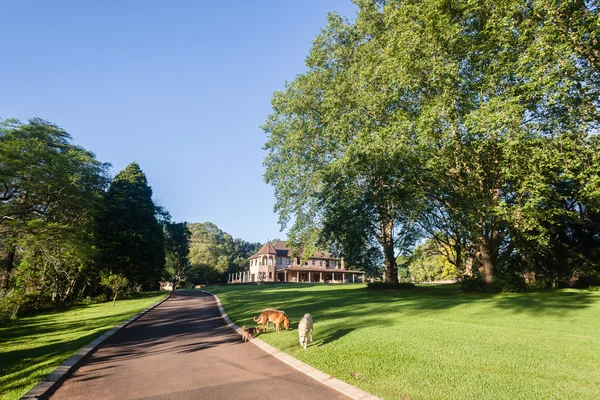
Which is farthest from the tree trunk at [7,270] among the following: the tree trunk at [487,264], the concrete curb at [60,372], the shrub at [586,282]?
the shrub at [586,282]

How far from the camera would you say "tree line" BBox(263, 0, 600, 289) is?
48.7ft

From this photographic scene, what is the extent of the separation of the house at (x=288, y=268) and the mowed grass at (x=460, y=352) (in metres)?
53.7

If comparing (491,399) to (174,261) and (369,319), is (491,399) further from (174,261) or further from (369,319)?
(174,261)

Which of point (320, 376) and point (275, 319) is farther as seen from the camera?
point (275, 319)

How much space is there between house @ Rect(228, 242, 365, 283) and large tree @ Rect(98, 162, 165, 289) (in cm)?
3000

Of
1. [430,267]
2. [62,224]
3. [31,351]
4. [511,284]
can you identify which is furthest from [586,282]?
[62,224]

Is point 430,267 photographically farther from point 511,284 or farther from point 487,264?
point 511,284

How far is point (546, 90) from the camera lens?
14.4 meters

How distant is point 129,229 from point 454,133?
3284 centimetres

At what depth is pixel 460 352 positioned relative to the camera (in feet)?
23.7

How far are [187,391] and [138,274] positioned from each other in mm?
33667

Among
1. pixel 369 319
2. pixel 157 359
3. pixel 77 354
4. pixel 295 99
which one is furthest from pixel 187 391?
pixel 295 99

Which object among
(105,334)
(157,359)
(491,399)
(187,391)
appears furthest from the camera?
(105,334)

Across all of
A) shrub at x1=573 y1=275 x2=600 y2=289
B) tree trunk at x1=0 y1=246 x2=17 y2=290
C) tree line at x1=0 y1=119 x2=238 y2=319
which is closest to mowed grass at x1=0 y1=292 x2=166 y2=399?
tree line at x1=0 y1=119 x2=238 y2=319
